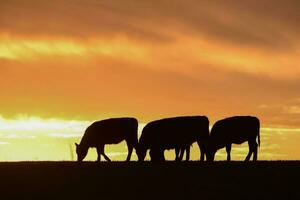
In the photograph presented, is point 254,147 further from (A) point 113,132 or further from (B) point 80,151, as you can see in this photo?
(B) point 80,151

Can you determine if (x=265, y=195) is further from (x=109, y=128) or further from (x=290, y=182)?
(x=109, y=128)

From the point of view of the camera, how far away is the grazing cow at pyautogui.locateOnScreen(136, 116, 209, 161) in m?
36.9

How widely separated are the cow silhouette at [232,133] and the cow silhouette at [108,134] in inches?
176

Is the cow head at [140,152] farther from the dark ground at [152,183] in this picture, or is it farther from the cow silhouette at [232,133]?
the dark ground at [152,183]

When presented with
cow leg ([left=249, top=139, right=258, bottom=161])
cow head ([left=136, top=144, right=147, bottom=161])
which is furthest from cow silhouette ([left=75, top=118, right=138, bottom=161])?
cow leg ([left=249, top=139, right=258, bottom=161])

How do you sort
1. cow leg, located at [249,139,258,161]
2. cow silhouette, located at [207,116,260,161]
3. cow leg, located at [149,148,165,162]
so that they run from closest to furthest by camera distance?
cow leg, located at [149,148,165,162] < cow leg, located at [249,139,258,161] < cow silhouette, located at [207,116,260,161]

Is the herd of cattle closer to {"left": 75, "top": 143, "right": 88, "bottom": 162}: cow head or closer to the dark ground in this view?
{"left": 75, "top": 143, "right": 88, "bottom": 162}: cow head

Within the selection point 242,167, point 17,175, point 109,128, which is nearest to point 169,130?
point 109,128

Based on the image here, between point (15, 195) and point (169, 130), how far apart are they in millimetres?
19155

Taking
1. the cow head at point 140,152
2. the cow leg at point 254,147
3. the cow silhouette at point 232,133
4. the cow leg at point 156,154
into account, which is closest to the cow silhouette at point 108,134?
the cow head at point 140,152

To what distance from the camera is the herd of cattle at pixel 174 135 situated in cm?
3703

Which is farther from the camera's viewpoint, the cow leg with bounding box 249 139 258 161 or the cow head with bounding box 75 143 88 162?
the cow head with bounding box 75 143 88 162

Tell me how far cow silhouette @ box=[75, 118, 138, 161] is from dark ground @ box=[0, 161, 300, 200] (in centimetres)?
1418

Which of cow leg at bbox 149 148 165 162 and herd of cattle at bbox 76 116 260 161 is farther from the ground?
herd of cattle at bbox 76 116 260 161
